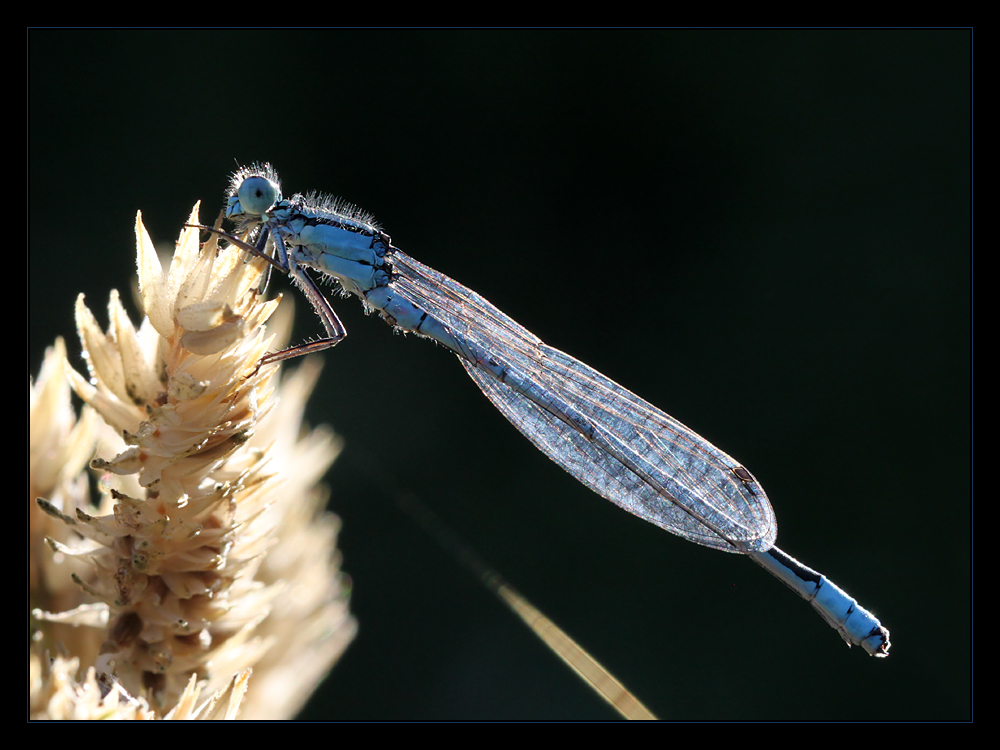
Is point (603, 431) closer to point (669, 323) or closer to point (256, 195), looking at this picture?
point (256, 195)

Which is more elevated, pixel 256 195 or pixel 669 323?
pixel 256 195

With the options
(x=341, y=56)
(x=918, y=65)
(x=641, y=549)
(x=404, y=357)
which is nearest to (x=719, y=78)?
(x=918, y=65)

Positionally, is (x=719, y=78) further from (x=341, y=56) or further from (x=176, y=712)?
(x=176, y=712)

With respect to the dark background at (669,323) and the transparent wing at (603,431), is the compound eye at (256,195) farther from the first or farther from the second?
the dark background at (669,323)

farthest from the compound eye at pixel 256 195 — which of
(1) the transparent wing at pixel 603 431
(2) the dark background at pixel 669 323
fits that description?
(2) the dark background at pixel 669 323

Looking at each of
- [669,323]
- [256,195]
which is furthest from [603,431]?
[669,323]

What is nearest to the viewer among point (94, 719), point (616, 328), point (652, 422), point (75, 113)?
point (94, 719)

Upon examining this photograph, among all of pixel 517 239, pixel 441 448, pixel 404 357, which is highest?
pixel 517 239
